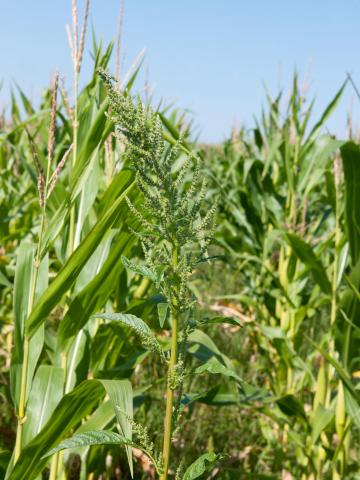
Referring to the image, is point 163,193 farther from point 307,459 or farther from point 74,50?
point 307,459

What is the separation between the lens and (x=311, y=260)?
1.94 meters

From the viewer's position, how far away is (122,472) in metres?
2.26

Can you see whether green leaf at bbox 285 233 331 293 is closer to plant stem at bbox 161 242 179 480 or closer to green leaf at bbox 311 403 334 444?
green leaf at bbox 311 403 334 444

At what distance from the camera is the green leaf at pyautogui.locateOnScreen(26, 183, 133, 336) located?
1.15m

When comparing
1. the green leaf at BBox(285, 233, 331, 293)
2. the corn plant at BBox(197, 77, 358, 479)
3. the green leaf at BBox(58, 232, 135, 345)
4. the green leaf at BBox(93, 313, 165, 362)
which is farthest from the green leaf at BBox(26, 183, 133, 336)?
the green leaf at BBox(285, 233, 331, 293)

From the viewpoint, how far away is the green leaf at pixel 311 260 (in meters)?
1.94

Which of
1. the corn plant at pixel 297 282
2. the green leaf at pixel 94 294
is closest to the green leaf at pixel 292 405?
the corn plant at pixel 297 282

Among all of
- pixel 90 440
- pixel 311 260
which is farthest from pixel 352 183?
pixel 90 440

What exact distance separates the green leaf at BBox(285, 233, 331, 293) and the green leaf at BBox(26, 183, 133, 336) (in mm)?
890

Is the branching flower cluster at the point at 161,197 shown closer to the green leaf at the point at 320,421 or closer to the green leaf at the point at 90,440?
the green leaf at the point at 90,440

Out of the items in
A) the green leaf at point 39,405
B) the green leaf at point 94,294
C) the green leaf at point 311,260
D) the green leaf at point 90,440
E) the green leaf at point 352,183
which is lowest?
the green leaf at point 90,440

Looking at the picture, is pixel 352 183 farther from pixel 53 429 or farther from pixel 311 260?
pixel 53 429

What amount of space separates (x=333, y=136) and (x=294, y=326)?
2.54 ft

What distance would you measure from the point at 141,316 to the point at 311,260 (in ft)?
2.25
